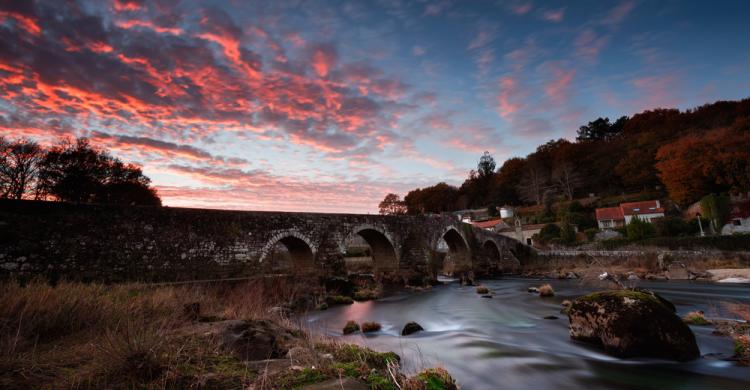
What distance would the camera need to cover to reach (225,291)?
11141 mm

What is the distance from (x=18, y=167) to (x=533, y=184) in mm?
69132

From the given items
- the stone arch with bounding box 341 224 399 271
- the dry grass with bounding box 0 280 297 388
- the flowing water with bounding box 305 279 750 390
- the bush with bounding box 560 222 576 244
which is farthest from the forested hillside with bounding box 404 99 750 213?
the dry grass with bounding box 0 280 297 388

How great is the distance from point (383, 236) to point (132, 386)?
62.5ft

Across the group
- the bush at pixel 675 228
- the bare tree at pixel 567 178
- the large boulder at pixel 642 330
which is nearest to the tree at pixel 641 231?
the bush at pixel 675 228

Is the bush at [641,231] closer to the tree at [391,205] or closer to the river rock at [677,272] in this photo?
the river rock at [677,272]

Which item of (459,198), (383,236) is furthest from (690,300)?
(459,198)

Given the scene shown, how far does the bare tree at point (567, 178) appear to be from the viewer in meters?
59.3

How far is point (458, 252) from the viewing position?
31484mm

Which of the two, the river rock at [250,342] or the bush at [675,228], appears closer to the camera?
the river rock at [250,342]

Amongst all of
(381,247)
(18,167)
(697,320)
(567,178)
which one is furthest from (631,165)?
(18,167)

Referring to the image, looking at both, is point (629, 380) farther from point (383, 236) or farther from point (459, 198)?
point (459, 198)

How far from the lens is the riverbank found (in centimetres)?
262

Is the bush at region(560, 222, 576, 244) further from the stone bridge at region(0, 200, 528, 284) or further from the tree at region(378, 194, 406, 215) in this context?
the tree at region(378, 194, 406, 215)

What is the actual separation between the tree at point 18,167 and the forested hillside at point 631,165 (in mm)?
62481
